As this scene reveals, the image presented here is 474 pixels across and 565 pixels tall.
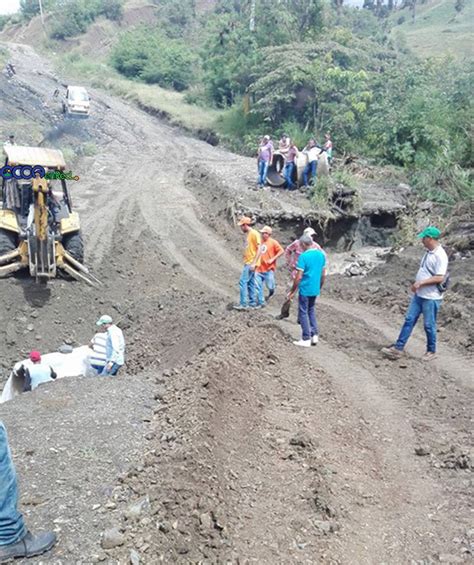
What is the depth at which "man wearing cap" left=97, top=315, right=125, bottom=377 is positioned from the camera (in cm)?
874

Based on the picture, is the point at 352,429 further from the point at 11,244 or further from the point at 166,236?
the point at 166,236

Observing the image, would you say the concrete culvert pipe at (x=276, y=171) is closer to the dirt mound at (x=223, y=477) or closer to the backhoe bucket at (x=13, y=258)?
the backhoe bucket at (x=13, y=258)

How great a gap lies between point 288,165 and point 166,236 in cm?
543

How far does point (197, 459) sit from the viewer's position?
534 cm

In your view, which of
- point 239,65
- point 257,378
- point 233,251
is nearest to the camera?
point 257,378

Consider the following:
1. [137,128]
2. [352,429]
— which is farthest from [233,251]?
[137,128]

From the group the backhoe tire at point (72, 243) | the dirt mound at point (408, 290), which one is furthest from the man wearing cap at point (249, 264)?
the backhoe tire at point (72, 243)

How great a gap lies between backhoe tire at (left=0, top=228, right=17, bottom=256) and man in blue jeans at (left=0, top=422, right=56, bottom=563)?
836 cm

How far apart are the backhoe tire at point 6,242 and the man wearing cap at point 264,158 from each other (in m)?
9.77

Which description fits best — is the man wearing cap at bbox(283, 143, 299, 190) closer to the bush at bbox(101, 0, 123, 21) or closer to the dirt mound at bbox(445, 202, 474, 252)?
the dirt mound at bbox(445, 202, 474, 252)

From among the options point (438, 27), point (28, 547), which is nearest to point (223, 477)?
point (28, 547)

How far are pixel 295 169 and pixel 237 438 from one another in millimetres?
15113

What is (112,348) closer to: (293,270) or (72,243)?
(293,270)

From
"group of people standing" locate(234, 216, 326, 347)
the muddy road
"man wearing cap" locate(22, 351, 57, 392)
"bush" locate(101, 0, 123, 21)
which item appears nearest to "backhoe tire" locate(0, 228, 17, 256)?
the muddy road
